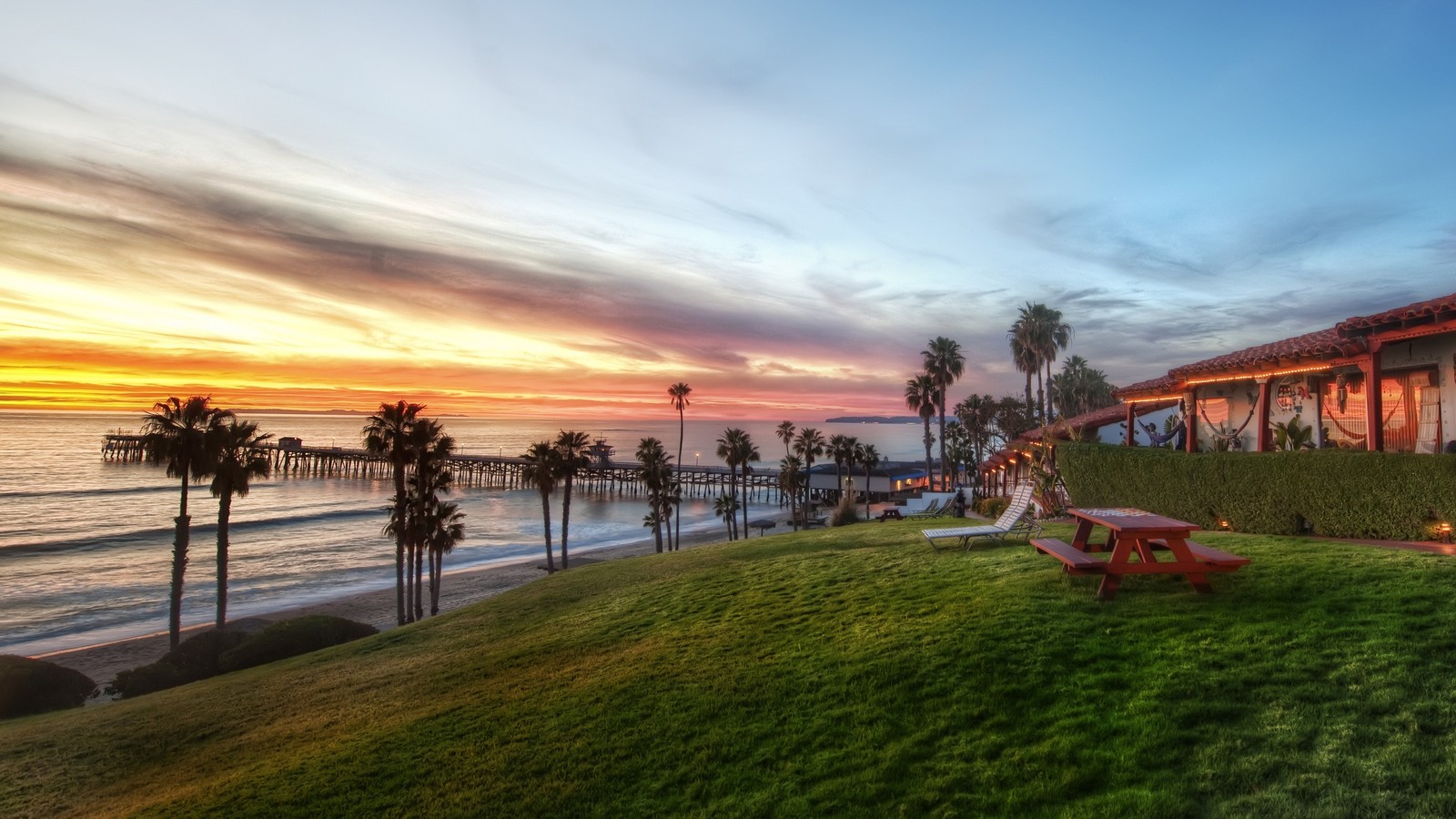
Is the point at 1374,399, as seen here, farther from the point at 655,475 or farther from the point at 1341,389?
the point at 655,475

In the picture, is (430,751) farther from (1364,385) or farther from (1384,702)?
(1364,385)

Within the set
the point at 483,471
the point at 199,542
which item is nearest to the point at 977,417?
the point at 199,542

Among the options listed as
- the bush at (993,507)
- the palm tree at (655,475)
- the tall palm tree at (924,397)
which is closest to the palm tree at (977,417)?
the tall palm tree at (924,397)

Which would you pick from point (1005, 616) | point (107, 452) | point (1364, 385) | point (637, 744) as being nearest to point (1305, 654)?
point (1005, 616)

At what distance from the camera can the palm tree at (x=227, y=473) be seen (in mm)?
26219

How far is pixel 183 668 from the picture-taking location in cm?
1845

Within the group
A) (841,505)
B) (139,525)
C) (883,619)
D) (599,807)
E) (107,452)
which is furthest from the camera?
(107,452)

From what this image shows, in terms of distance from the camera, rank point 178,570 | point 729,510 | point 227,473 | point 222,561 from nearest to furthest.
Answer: point 178,570 < point 222,561 < point 227,473 < point 729,510

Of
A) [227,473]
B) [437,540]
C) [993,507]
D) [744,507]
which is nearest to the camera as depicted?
[993,507]

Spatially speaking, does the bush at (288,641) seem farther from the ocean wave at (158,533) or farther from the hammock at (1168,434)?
the ocean wave at (158,533)

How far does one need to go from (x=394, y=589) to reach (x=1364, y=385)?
128 feet

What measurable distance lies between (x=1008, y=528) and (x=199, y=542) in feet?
186

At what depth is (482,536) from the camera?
175 feet

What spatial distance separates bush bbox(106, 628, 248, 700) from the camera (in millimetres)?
17406
